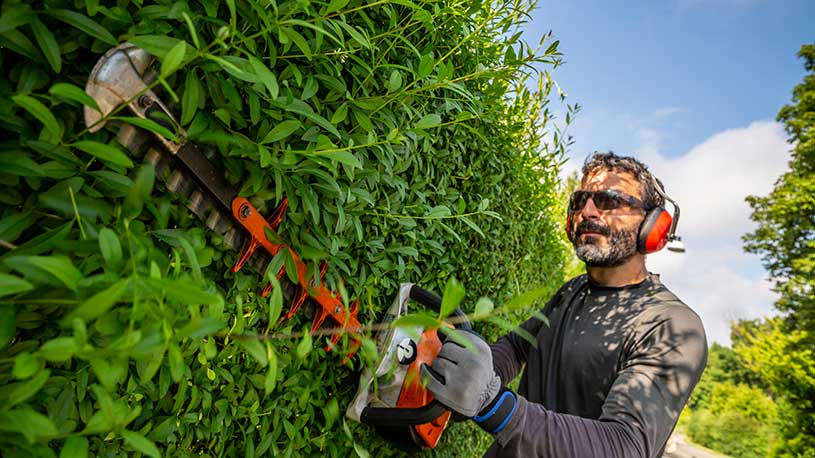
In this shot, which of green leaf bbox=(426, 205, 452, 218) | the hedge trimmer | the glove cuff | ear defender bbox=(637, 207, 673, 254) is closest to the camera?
the hedge trimmer

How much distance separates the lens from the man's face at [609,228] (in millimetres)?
2215

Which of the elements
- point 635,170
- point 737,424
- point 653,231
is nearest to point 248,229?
point 653,231

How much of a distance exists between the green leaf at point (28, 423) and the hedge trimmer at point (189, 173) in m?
0.32

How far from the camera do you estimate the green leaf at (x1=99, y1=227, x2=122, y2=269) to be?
0.49 meters

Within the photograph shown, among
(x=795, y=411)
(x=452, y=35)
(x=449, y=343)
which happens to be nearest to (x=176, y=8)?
(x=452, y=35)

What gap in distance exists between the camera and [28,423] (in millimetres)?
441

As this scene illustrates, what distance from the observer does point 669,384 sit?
5.49 feet

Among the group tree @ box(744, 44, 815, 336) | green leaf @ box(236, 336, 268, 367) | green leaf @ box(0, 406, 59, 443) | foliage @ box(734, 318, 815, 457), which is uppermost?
tree @ box(744, 44, 815, 336)

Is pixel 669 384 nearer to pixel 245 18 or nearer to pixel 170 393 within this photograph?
pixel 170 393

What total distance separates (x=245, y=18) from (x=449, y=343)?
1.08m

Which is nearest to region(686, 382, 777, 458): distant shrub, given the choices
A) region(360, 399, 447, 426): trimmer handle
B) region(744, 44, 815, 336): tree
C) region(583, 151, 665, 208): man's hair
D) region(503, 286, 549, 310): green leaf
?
region(744, 44, 815, 336): tree

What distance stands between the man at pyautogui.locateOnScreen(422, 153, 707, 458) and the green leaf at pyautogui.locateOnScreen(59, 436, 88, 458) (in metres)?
0.97

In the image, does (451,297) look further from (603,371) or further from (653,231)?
Answer: (653,231)

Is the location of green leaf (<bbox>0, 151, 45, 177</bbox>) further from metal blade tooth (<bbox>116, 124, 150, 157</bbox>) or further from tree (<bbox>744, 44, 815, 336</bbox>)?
tree (<bbox>744, 44, 815, 336</bbox>)
